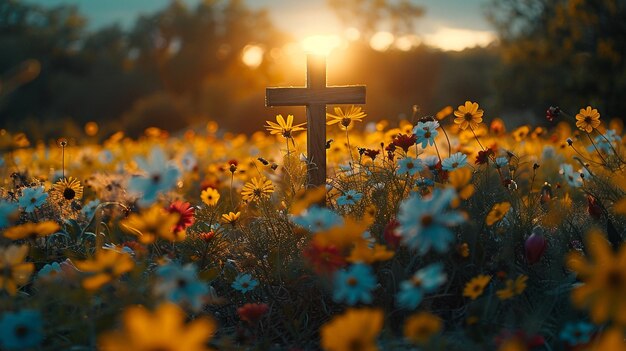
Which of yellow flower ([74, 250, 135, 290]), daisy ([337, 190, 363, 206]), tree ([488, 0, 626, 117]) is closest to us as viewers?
yellow flower ([74, 250, 135, 290])

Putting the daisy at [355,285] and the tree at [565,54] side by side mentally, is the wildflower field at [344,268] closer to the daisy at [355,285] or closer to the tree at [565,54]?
the daisy at [355,285]

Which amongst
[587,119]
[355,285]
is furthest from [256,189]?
[587,119]

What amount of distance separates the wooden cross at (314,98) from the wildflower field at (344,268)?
19 centimetres

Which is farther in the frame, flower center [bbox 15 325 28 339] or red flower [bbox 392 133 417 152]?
red flower [bbox 392 133 417 152]

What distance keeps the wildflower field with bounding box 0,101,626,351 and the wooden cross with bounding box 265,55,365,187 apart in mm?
185

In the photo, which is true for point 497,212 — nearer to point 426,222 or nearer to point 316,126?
point 426,222

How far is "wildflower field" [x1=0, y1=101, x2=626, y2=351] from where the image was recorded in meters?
1.70

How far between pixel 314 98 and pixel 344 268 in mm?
1260

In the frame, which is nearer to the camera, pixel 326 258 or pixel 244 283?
pixel 326 258

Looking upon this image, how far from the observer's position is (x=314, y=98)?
3.56 metres

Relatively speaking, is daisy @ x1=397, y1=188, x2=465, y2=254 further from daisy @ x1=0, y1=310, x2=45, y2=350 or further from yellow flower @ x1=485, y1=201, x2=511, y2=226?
daisy @ x1=0, y1=310, x2=45, y2=350

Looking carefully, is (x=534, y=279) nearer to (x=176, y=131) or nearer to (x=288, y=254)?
(x=288, y=254)

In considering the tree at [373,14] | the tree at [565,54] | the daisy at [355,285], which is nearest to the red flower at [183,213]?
the daisy at [355,285]

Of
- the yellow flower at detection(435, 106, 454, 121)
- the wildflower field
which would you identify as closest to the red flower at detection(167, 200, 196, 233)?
the wildflower field
